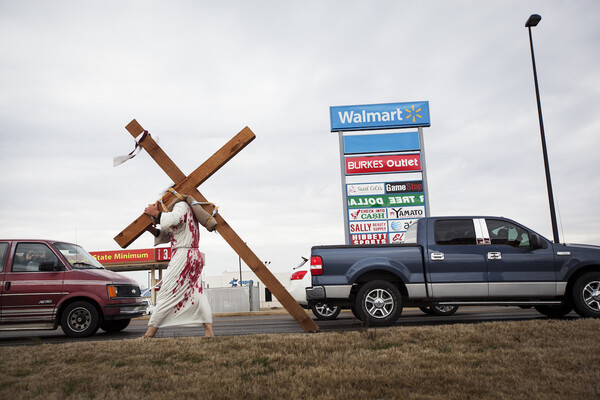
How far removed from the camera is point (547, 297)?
8.42m

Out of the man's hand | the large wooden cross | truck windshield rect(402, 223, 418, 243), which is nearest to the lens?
the man's hand

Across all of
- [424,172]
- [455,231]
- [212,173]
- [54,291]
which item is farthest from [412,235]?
[424,172]

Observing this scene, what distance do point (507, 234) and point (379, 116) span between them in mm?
13043

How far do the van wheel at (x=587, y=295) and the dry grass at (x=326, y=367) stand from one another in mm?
2706

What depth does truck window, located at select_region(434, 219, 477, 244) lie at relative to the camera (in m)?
8.58

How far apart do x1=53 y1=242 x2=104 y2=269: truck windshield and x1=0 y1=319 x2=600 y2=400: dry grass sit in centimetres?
371

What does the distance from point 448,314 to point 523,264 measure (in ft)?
12.3

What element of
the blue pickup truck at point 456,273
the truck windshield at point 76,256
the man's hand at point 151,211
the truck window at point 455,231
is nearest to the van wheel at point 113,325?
the truck windshield at point 76,256

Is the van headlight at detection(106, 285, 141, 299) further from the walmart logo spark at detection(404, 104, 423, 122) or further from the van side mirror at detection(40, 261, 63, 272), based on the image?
the walmart logo spark at detection(404, 104, 423, 122)

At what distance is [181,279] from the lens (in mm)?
6469

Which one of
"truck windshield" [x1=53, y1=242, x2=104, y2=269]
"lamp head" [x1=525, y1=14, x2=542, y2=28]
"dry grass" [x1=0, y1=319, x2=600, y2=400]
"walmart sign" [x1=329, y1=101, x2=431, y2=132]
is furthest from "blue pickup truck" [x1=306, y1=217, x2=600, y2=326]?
"walmart sign" [x1=329, y1=101, x2=431, y2=132]

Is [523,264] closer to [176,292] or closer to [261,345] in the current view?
[261,345]

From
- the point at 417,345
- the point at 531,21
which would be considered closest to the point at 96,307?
the point at 417,345

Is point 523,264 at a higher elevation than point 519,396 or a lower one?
higher
